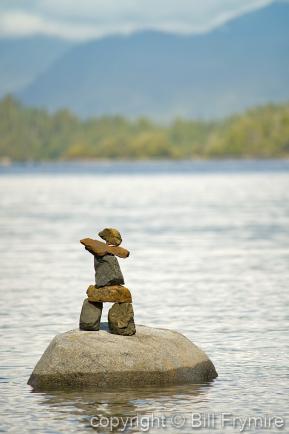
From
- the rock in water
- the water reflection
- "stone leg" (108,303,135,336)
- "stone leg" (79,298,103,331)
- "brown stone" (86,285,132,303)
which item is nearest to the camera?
the water reflection

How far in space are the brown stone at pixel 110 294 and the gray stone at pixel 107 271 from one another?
0.13 meters

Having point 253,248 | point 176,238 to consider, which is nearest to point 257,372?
point 253,248

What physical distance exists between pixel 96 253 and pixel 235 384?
9.69ft

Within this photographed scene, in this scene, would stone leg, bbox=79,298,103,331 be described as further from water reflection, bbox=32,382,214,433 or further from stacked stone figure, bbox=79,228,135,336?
water reflection, bbox=32,382,214,433

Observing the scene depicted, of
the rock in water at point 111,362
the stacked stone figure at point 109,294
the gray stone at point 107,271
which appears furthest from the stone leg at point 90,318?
the gray stone at point 107,271

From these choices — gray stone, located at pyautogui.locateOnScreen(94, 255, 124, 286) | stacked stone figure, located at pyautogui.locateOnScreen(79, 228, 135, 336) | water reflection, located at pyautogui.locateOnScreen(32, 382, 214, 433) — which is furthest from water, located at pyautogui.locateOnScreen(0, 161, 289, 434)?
gray stone, located at pyautogui.locateOnScreen(94, 255, 124, 286)

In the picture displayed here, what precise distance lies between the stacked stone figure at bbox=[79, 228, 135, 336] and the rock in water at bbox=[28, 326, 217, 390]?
182mm

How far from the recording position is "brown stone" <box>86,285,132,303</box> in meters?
20.3

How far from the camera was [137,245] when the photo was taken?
5388 centimetres

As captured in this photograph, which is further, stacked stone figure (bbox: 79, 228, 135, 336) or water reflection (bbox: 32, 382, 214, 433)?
stacked stone figure (bbox: 79, 228, 135, 336)

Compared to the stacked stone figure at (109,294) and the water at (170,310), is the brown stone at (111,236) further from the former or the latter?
the water at (170,310)

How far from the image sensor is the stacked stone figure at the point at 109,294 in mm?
19984

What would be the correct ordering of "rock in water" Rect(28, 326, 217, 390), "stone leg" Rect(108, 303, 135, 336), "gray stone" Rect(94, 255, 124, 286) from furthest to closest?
"gray stone" Rect(94, 255, 124, 286) < "stone leg" Rect(108, 303, 135, 336) < "rock in water" Rect(28, 326, 217, 390)

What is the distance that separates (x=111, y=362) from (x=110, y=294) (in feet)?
4.32
